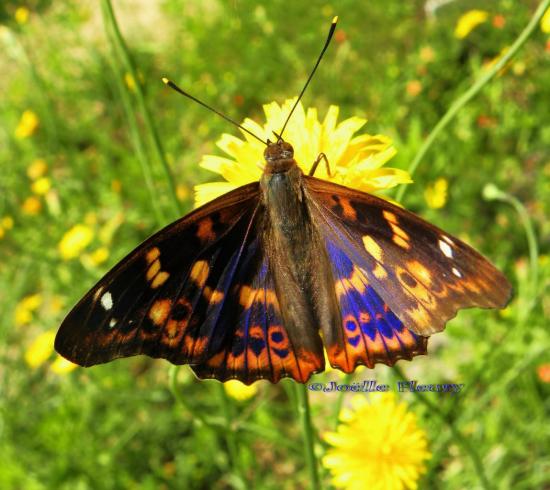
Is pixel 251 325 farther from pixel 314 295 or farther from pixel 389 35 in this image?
pixel 389 35

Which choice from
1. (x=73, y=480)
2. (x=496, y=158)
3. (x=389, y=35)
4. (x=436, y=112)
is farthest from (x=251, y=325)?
(x=389, y=35)

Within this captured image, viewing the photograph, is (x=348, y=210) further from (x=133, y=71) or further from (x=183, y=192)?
(x=183, y=192)

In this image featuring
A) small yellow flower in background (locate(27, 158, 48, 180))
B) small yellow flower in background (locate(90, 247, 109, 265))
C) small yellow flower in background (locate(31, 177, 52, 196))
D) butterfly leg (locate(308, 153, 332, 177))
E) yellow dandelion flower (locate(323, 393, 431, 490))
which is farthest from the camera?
small yellow flower in background (locate(27, 158, 48, 180))

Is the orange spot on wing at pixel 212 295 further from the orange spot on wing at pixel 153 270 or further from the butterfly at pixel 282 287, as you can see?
the orange spot on wing at pixel 153 270

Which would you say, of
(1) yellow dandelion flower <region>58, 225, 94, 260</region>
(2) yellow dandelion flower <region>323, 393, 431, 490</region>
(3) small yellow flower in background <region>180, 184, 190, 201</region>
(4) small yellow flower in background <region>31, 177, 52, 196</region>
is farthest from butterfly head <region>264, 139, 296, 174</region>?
(4) small yellow flower in background <region>31, 177, 52, 196</region>

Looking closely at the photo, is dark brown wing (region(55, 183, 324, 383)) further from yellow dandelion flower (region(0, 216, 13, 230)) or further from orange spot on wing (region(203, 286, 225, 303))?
yellow dandelion flower (region(0, 216, 13, 230))

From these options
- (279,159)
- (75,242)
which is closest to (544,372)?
(279,159)

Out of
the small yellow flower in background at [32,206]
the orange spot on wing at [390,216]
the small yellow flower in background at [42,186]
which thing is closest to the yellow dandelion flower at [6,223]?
the small yellow flower in background at [32,206]
